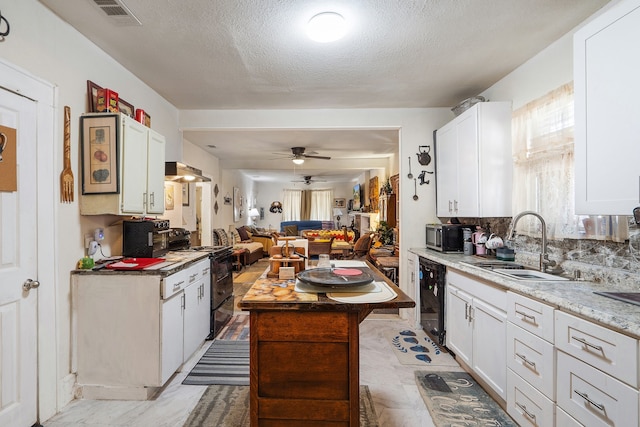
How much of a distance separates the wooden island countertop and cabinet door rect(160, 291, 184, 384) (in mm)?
1009

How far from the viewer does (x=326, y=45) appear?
2309 mm

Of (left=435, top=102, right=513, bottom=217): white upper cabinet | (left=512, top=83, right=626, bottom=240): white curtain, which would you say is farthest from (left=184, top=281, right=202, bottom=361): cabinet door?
(left=512, top=83, right=626, bottom=240): white curtain

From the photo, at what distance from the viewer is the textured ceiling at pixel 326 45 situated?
190 centimetres

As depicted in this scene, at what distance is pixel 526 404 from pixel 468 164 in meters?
1.98

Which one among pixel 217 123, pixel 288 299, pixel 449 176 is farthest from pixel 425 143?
pixel 288 299

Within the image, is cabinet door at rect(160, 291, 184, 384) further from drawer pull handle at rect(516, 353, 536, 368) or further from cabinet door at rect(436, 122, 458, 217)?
cabinet door at rect(436, 122, 458, 217)

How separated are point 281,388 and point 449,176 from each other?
2.76 m

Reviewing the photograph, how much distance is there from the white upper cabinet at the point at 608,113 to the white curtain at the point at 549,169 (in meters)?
0.53

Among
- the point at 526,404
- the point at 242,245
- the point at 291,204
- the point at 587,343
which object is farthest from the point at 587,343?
the point at 291,204

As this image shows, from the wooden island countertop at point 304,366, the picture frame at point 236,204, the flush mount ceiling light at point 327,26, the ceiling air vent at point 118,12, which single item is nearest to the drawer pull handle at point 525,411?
the wooden island countertop at point 304,366

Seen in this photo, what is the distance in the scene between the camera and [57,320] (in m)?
1.98

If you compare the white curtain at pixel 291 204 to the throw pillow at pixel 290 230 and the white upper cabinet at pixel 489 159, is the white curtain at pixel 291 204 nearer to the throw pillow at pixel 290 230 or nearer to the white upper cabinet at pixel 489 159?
the throw pillow at pixel 290 230

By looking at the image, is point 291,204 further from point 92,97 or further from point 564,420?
point 564,420

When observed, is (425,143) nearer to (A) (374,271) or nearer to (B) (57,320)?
(A) (374,271)
